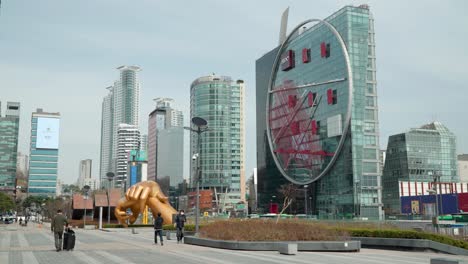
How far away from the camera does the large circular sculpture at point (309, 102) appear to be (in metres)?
86.1

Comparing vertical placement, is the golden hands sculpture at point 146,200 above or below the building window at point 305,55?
below

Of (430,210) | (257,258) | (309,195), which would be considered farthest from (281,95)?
(257,258)

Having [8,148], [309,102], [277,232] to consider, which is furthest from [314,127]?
[8,148]

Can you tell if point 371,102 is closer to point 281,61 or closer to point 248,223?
point 281,61

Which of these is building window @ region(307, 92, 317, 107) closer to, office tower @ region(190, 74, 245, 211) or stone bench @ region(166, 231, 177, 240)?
stone bench @ region(166, 231, 177, 240)

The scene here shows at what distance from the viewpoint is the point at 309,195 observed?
9550cm

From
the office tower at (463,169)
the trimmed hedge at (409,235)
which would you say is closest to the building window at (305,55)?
the office tower at (463,169)

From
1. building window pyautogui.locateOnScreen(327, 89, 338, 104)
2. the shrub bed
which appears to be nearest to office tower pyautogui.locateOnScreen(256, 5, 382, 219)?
building window pyautogui.locateOnScreen(327, 89, 338, 104)

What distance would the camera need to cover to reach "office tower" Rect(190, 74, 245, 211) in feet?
534

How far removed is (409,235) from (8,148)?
616ft

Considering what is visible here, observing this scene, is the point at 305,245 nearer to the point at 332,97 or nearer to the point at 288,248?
the point at 288,248

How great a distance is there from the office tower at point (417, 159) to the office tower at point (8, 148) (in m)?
138

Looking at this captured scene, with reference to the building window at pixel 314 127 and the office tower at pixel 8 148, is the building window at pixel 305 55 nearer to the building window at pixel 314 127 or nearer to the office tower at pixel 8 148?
the building window at pixel 314 127

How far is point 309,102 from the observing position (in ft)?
313
